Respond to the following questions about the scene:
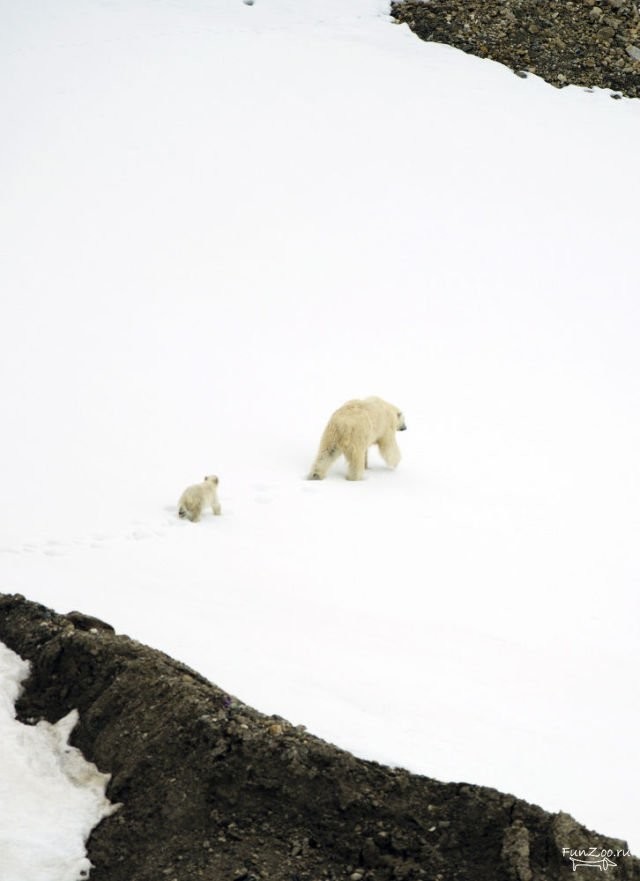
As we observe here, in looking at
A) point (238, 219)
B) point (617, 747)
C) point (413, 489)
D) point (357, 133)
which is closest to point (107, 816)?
point (617, 747)

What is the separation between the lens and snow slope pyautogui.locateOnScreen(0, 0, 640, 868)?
6.15m

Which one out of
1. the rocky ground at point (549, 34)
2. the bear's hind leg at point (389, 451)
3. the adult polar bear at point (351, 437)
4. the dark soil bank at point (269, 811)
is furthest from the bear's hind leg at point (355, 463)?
the rocky ground at point (549, 34)

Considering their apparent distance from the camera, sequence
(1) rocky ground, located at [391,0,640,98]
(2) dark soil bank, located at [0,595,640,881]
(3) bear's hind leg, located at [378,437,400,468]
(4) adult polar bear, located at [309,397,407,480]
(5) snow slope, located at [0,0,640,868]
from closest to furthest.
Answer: (2) dark soil bank, located at [0,595,640,881] → (5) snow slope, located at [0,0,640,868] → (4) adult polar bear, located at [309,397,407,480] → (3) bear's hind leg, located at [378,437,400,468] → (1) rocky ground, located at [391,0,640,98]

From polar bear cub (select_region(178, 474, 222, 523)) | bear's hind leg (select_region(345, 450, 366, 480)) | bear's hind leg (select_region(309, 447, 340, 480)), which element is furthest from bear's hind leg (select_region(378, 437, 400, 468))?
polar bear cub (select_region(178, 474, 222, 523))

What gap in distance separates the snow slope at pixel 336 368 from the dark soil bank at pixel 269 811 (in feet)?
1.53

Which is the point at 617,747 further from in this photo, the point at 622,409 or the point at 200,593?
the point at 622,409

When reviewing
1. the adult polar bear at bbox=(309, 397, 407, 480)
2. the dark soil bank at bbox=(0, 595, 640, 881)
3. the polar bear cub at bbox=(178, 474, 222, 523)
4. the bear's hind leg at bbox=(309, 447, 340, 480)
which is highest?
the adult polar bear at bbox=(309, 397, 407, 480)

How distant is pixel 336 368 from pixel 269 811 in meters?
12.0

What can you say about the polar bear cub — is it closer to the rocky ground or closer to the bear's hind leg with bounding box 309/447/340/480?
the bear's hind leg with bounding box 309/447/340/480

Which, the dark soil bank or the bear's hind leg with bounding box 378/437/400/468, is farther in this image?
the bear's hind leg with bounding box 378/437/400/468

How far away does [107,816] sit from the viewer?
148 inches

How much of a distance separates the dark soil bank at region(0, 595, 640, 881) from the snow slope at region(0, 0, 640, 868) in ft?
1.53

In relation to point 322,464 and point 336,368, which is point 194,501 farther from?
point 336,368

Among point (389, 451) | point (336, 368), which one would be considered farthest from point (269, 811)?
point (336, 368)
